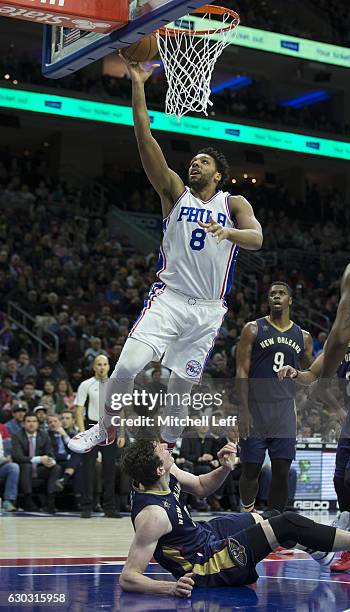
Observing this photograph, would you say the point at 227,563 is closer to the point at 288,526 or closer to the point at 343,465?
the point at 288,526

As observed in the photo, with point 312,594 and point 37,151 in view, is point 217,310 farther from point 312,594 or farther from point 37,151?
point 37,151

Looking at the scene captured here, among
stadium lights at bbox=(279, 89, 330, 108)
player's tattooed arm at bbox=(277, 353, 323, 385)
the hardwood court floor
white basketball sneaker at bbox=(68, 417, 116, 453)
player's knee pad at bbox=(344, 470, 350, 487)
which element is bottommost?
the hardwood court floor

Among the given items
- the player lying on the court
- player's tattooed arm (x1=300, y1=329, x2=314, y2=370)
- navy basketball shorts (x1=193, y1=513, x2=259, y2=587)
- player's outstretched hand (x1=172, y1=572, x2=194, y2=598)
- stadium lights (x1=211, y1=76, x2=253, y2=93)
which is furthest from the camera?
stadium lights (x1=211, y1=76, x2=253, y2=93)

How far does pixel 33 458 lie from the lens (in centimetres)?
1180

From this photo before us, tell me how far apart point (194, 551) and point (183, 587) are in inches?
14.7

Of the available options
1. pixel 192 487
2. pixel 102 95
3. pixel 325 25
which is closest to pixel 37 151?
pixel 102 95

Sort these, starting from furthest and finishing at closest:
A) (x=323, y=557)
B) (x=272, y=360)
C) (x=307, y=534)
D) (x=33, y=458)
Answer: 1. (x=33, y=458)
2. (x=272, y=360)
3. (x=323, y=557)
4. (x=307, y=534)

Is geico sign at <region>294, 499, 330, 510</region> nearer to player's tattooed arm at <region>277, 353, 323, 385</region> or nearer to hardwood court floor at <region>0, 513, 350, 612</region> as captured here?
hardwood court floor at <region>0, 513, 350, 612</region>

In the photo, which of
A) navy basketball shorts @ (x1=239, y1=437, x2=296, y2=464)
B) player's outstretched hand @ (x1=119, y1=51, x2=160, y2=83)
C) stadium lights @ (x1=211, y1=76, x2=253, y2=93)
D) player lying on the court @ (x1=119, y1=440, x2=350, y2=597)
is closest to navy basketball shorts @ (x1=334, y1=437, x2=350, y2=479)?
navy basketball shorts @ (x1=239, y1=437, x2=296, y2=464)

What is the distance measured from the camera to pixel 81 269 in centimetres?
2016

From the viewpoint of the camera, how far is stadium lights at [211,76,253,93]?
29.4m

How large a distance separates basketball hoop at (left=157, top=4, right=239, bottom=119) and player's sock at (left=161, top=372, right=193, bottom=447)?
6.96 ft

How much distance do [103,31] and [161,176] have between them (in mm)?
1095

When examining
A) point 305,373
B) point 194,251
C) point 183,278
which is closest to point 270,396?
point 183,278
